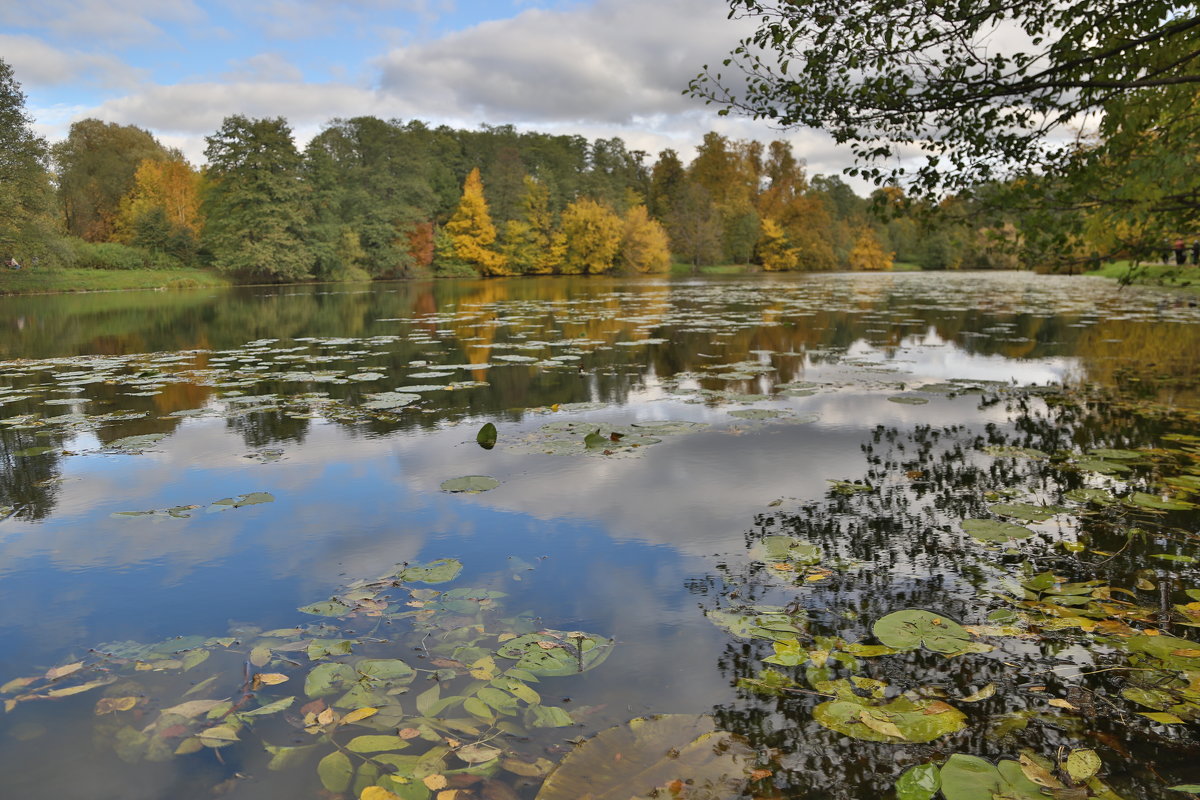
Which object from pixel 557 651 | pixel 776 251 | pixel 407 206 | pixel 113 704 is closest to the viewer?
pixel 113 704

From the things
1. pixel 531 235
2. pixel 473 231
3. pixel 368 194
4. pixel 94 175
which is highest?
pixel 94 175

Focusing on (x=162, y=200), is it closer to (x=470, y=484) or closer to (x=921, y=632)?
(x=470, y=484)

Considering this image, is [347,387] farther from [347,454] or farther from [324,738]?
[324,738]

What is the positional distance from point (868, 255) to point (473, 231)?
46623 millimetres

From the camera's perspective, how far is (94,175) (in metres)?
58.0

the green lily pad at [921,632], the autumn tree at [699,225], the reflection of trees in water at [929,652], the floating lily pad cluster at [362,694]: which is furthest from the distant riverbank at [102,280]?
the green lily pad at [921,632]

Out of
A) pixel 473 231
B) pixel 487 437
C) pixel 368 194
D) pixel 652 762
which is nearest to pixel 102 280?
pixel 368 194

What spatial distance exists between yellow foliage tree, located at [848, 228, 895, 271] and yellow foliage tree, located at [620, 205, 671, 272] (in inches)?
1129

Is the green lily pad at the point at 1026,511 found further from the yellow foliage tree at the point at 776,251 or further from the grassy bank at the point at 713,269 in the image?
the yellow foliage tree at the point at 776,251

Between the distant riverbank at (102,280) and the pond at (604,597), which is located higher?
the distant riverbank at (102,280)

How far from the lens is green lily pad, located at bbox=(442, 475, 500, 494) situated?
474 centimetres

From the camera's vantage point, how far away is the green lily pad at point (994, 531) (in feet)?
12.3

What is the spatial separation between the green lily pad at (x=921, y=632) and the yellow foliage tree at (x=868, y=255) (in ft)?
277

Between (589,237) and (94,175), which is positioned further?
(589,237)
